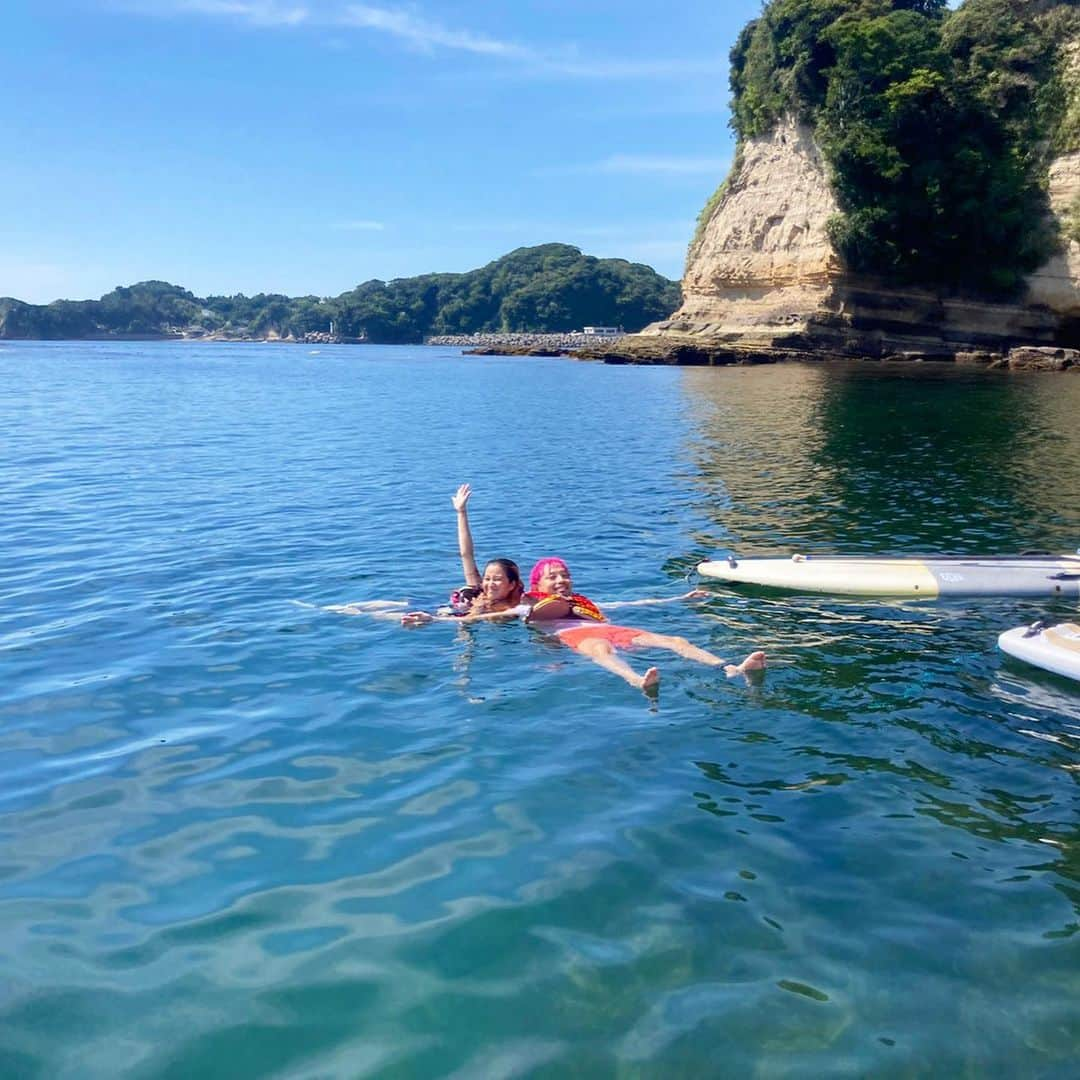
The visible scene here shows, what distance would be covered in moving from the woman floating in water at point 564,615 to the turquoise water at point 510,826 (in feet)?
0.68

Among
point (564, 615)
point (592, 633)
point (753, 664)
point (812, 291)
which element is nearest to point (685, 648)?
point (592, 633)

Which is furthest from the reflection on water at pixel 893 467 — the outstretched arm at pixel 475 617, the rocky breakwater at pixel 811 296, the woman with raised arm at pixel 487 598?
the rocky breakwater at pixel 811 296

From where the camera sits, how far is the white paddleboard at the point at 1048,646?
321 inches

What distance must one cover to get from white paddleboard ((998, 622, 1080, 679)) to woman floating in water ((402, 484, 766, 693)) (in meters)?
2.47

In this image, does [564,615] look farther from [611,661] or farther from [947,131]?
[947,131]

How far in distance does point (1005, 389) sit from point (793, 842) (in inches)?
1389

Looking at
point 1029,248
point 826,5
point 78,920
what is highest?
point 826,5

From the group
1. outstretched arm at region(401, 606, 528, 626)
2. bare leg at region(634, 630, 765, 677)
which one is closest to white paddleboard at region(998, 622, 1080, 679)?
bare leg at region(634, 630, 765, 677)

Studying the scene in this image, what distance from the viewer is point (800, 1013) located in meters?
4.24

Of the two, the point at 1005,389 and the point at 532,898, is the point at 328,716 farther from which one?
the point at 1005,389

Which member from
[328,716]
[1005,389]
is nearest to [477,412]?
[1005,389]

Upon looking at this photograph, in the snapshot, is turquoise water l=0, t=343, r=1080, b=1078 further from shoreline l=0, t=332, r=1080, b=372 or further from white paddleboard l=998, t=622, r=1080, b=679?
shoreline l=0, t=332, r=1080, b=372

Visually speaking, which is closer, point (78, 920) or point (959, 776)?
point (78, 920)

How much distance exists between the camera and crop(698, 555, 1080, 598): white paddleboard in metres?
10.9
